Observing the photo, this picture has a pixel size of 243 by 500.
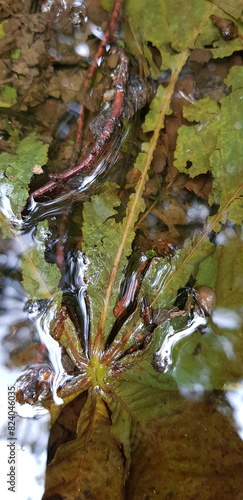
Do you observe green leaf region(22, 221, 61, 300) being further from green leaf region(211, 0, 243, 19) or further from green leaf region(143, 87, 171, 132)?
green leaf region(211, 0, 243, 19)

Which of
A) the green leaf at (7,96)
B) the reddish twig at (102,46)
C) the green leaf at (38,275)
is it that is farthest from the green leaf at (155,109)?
the green leaf at (38,275)

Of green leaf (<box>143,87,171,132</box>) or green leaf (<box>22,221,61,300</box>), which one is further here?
green leaf (<box>143,87,171,132</box>)

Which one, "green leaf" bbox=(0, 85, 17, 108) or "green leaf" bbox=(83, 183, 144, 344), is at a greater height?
"green leaf" bbox=(0, 85, 17, 108)

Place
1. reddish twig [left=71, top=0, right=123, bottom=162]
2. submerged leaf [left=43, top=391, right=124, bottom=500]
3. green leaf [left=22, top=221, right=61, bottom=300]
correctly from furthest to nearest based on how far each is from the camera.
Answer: reddish twig [left=71, top=0, right=123, bottom=162], green leaf [left=22, top=221, right=61, bottom=300], submerged leaf [left=43, top=391, right=124, bottom=500]

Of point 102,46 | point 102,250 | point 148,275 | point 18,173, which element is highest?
point 102,46

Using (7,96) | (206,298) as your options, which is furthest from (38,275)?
(7,96)

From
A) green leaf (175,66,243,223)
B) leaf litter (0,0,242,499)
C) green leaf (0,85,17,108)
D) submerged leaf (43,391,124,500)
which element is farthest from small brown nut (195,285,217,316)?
green leaf (0,85,17,108)

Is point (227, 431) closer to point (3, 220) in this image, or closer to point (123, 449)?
point (123, 449)

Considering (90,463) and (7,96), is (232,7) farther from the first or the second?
(90,463)
